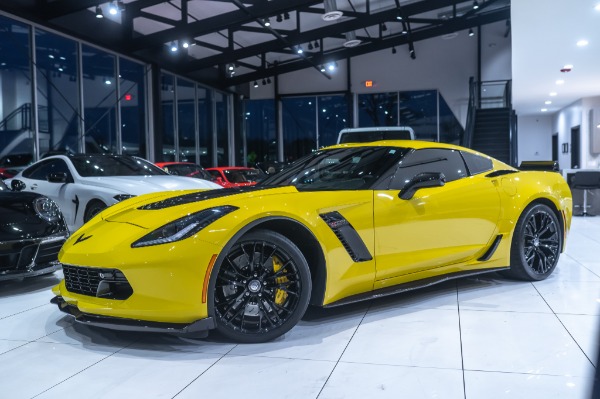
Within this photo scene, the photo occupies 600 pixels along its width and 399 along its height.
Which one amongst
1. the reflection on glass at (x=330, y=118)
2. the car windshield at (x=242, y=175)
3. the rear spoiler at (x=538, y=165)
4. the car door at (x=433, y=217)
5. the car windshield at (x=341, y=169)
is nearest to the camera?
the car door at (x=433, y=217)

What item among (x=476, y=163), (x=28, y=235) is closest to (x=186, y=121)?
(x=28, y=235)

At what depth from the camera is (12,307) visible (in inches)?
148

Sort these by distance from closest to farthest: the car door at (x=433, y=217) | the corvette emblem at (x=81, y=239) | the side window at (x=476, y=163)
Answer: the corvette emblem at (x=81, y=239) → the car door at (x=433, y=217) → the side window at (x=476, y=163)

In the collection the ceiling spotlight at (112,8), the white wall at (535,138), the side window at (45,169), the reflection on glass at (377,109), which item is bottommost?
the side window at (45,169)

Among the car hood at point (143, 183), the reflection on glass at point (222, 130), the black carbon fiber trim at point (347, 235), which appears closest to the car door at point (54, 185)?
the car hood at point (143, 183)

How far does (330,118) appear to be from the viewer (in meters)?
21.0

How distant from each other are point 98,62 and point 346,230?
11.6 meters

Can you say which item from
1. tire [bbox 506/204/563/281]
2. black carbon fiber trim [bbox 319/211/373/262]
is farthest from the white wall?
black carbon fiber trim [bbox 319/211/373/262]

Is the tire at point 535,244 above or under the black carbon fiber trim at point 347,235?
under

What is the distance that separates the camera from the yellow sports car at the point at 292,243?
2605mm

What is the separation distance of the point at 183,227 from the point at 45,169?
520cm

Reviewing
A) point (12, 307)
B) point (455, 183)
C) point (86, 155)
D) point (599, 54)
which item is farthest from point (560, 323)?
point (599, 54)

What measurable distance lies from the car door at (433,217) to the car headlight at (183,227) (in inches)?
39.3

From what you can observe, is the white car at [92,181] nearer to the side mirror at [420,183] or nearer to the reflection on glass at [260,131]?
the side mirror at [420,183]
